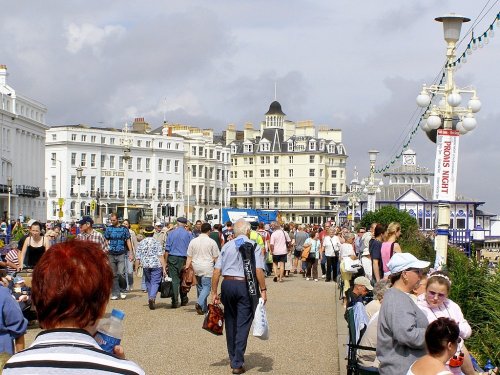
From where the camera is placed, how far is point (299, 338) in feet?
44.1

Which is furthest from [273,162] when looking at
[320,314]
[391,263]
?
[391,263]

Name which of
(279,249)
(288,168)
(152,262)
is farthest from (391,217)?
(288,168)

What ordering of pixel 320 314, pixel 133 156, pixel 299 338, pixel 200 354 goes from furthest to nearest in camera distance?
pixel 133 156 → pixel 320 314 → pixel 299 338 → pixel 200 354

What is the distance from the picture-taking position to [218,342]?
1267 centimetres

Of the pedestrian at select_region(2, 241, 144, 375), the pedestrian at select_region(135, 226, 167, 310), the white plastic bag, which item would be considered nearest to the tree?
the pedestrian at select_region(135, 226, 167, 310)

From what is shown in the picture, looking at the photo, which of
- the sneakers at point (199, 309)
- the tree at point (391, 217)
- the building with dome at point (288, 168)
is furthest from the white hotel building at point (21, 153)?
the sneakers at point (199, 309)

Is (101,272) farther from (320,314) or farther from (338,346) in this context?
(320,314)

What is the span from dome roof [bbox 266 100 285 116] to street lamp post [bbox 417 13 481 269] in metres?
131

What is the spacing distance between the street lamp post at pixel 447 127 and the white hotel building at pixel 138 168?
88.1 meters

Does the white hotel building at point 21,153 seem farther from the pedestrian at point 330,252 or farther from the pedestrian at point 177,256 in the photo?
the pedestrian at point 177,256

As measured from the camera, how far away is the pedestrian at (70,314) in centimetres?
291

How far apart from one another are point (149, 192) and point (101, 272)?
388 ft

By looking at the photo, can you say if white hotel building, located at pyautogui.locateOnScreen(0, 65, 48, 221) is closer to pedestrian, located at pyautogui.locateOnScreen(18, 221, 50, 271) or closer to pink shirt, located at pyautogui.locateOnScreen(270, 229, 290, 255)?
pink shirt, located at pyautogui.locateOnScreen(270, 229, 290, 255)

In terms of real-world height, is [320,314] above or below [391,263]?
below
